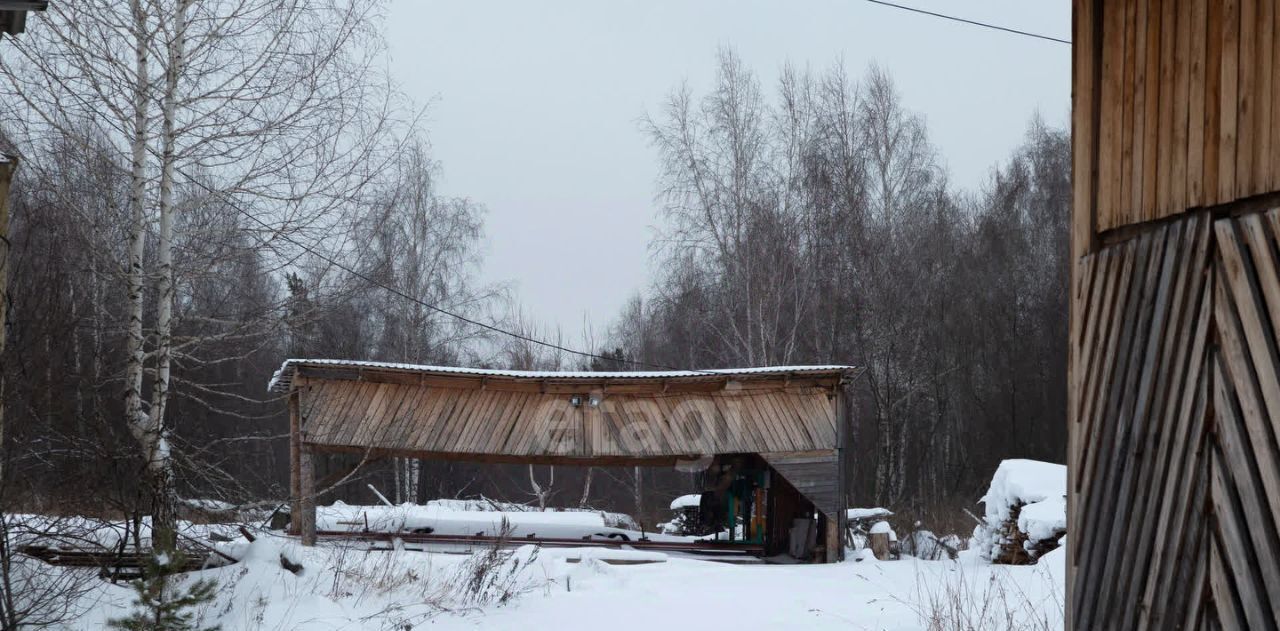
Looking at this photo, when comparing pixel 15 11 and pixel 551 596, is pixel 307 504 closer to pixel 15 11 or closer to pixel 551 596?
pixel 551 596

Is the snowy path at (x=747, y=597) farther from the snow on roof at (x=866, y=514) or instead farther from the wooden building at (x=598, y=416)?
the snow on roof at (x=866, y=514)

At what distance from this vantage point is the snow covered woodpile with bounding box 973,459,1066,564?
15.5 m

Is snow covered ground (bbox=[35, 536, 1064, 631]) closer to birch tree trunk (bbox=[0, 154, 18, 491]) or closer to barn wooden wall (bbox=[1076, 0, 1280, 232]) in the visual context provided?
birch tree trunk (bbox=[0, 154, 18, 491])

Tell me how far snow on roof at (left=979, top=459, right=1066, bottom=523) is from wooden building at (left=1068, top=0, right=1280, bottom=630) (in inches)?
434

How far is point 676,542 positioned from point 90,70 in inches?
583

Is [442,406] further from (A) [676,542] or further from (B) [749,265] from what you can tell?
(B) [749,265]

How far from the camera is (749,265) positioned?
2908 centimetres

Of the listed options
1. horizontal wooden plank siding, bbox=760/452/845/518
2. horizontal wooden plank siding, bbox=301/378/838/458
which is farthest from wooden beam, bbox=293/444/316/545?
horizontal wooden plank siding, bbox=760/452/845/518

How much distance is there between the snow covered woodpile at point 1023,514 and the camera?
51.0 ft

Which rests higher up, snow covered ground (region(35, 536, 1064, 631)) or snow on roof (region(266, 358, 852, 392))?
snow on roof (region(266, 358, 852, 392))

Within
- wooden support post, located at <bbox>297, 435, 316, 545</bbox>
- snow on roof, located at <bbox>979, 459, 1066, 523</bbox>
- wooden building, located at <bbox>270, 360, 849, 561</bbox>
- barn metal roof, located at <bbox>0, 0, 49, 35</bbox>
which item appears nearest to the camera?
Result: barn metal roof, located at <bbox>0, 0, 49, 35</bbox>

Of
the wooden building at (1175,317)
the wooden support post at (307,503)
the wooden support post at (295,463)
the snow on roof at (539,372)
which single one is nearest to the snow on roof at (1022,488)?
the snow on roof at (539,372)

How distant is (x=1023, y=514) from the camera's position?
1570cm

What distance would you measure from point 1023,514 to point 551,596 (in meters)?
6.55
